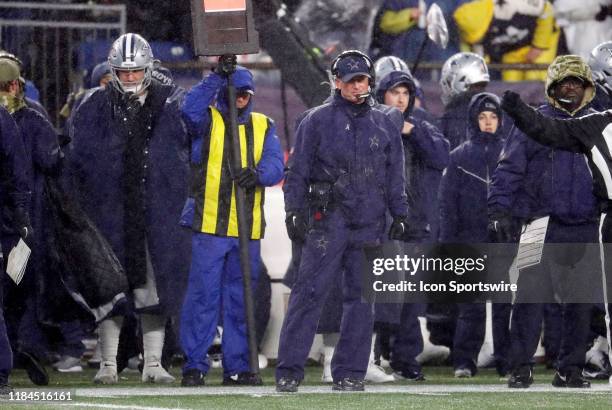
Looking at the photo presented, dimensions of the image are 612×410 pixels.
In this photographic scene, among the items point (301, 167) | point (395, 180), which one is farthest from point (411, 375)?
point (301, 167)

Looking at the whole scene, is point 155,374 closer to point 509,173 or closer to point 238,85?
point 238,85

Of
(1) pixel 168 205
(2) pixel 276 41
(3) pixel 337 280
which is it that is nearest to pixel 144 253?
(1) pixel 168 205

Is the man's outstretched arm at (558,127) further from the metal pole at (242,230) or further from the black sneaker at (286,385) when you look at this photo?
the metal pole at (242,230)

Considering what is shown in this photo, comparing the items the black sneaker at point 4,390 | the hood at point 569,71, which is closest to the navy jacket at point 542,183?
the hood at point 569,71

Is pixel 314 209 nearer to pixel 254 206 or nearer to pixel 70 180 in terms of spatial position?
pixel 254 206

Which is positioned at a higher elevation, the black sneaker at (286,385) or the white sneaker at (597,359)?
the black sneaker at (286,385)

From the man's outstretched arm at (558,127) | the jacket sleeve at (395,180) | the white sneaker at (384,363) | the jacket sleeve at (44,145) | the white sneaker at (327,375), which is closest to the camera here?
the man's outstretched arm at (558,127)

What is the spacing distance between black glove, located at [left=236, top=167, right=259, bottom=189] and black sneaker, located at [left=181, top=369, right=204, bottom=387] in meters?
1.13

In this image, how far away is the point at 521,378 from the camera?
38.5ft

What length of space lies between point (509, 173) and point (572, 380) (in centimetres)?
126

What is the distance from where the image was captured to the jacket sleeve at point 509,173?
39.3 ft

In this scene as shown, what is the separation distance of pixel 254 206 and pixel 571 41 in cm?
730

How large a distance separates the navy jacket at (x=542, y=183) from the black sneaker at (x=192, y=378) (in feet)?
6.48

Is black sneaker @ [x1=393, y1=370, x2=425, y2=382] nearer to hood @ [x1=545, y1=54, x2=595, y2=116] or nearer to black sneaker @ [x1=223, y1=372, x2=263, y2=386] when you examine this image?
black sneaker @ [x1=223, y1=372, x2=263, y2=386]
